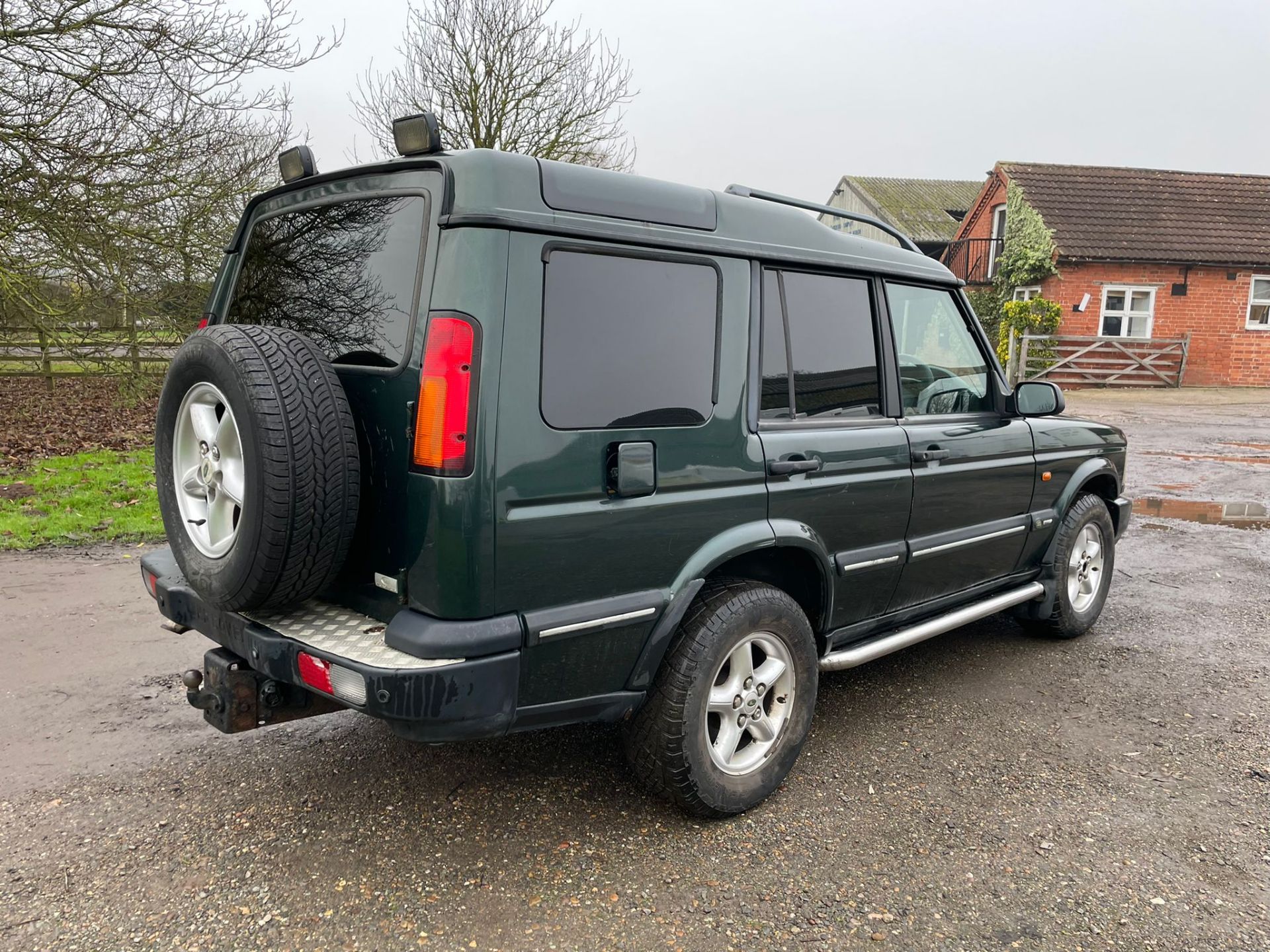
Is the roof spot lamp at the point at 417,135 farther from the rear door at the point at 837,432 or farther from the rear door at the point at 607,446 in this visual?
the rear door at the point at 837,432

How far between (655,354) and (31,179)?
9.44 metres

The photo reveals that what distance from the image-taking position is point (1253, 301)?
76.1 ft

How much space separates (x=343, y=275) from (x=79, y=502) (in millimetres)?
6130

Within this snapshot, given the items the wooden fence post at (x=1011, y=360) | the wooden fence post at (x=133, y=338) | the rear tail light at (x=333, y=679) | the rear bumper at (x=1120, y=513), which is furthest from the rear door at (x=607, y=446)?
the wooden fence post at (x=1011, y=360)

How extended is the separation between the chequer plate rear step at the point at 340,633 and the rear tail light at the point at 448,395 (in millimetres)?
493

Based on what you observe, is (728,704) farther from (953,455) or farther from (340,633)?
(953,455)

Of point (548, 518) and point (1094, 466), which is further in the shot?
point (1094, 466)

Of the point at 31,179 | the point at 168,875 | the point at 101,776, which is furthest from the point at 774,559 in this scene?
the point at 31,179

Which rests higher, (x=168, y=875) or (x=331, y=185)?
(x=331, y=185)

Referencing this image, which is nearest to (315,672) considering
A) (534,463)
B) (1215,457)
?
(534,463)

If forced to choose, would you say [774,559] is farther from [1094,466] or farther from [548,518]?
[1094,466]

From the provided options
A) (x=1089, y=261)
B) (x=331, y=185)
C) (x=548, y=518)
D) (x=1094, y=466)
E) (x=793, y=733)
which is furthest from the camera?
(x=1089, y=261)

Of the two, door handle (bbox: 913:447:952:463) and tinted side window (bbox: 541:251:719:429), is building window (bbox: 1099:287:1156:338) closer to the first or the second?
door handle (bbox: 913:447:952:463)

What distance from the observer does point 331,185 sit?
113 inches
